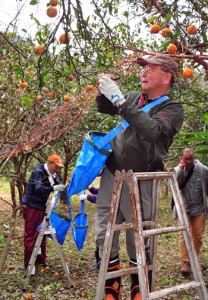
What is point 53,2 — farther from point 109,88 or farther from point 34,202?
point 34,202

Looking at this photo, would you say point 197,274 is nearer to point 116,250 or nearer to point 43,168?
point 116,250

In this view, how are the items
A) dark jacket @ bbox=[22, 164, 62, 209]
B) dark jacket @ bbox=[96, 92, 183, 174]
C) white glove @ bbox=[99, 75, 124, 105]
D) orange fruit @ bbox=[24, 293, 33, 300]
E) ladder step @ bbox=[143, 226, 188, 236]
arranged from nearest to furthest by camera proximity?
ladder step @ bbox=[143, 226, 188, 236]
white glove @ bbox=[99, 75, 124, 105]
dark jacket @ bbox=[96, 92, 183, 174]
orange fruit @ bbox=[24, 293, 33, 300]
dark jacket @ bbox=[22, 164, 62, 209]

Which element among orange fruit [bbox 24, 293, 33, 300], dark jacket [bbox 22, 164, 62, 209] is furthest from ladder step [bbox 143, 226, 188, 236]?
dark jacket [bbox 22, 164, 62, 209]

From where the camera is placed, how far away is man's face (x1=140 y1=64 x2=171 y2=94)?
2.99 m

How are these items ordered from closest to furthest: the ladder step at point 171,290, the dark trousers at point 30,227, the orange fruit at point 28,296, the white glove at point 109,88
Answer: the ladder step at point 171,290
the white glove at point 109,88
the orange fruit at point 28,296
the dark trousers at point 30,227

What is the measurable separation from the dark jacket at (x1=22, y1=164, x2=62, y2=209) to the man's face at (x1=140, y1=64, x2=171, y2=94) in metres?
2.87

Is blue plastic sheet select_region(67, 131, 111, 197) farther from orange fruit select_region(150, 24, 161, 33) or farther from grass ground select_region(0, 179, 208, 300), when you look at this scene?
grass ground select_region(0, 179, 208, 300)

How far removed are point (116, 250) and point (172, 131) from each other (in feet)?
3.31

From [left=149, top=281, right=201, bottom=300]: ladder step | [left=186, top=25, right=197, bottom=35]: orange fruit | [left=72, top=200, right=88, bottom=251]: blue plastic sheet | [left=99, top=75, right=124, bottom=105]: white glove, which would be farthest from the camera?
[left=72, top=200, right=88, bottom=251]: blue plastic sheet

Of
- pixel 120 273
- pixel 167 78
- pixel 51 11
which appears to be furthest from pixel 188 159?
pixel 51 11

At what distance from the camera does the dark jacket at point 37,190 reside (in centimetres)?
547

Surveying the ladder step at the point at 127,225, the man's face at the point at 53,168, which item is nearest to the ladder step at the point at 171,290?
the ladder step at the point at 127,225

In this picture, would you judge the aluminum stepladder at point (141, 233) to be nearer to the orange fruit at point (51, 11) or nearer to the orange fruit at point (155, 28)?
the orange fruit at point (51, 11)

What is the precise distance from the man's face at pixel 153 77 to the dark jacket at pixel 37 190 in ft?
9.41
